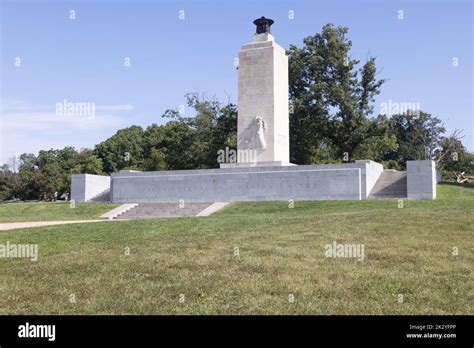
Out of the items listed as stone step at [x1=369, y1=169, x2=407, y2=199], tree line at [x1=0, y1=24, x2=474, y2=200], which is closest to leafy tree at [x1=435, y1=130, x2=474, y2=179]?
tree line at [x1=0, y1=24, x2=474, y2=200]

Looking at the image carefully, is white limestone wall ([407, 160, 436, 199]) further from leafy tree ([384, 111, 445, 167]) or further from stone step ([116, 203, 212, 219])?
leafy tree ([384, 111, 445, 167])

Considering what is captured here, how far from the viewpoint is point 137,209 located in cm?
2844

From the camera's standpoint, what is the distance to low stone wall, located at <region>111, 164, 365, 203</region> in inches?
1110

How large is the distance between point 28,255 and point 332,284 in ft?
22.8

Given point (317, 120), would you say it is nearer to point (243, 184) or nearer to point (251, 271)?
point (243, 184)

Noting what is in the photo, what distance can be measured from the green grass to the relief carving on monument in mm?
8724

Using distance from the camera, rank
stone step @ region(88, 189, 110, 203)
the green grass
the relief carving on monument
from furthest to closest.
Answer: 1. stone step @ region(88, 189, 110, 203)
2. the relief carving on monument
3. the green grass

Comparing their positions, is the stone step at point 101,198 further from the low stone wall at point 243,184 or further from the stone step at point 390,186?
the stone step at point 390,186

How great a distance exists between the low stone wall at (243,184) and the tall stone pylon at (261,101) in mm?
1971

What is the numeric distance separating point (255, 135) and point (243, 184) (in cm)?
350

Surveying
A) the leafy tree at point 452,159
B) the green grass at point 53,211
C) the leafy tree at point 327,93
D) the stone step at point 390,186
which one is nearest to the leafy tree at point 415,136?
the leafy tree at point 452,159

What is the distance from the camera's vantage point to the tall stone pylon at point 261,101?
3159 cm
